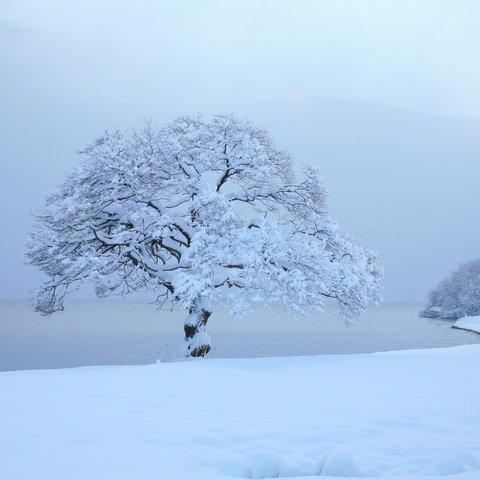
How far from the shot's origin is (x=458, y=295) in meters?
99.4

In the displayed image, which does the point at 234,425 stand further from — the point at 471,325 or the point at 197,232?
the point at 471,325

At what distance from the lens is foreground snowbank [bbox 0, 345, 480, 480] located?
693cm

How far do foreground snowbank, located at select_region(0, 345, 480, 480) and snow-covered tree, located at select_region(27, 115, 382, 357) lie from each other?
5546mm

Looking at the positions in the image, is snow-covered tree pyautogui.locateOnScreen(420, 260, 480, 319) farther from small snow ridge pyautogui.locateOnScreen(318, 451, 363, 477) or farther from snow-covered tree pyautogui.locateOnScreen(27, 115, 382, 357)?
small snow ridge pyautogui.locateOnScreen(318, 451, 363, 477)

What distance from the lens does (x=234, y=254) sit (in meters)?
19.5

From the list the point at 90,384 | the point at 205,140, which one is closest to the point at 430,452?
the point at 90,384

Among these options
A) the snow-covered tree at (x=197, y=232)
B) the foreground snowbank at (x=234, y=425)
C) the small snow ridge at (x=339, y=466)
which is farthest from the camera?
the snow-covered tree at (x=197, y=232)

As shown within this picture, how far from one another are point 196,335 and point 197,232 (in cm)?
429

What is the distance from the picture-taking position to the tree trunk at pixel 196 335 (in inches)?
856

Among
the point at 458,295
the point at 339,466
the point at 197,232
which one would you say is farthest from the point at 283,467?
the point at 458,295

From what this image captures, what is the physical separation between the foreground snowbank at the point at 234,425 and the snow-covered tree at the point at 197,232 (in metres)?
5.55

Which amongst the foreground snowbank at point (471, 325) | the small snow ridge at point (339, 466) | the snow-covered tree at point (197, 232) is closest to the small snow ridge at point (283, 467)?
the small snow ridge at point (339, 466)

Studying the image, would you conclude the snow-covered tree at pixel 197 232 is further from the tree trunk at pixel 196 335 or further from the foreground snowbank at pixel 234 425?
the foreground snowbank at pixel 234 425

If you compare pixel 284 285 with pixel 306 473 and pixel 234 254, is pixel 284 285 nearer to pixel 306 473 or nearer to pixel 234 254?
pixel 234 254
